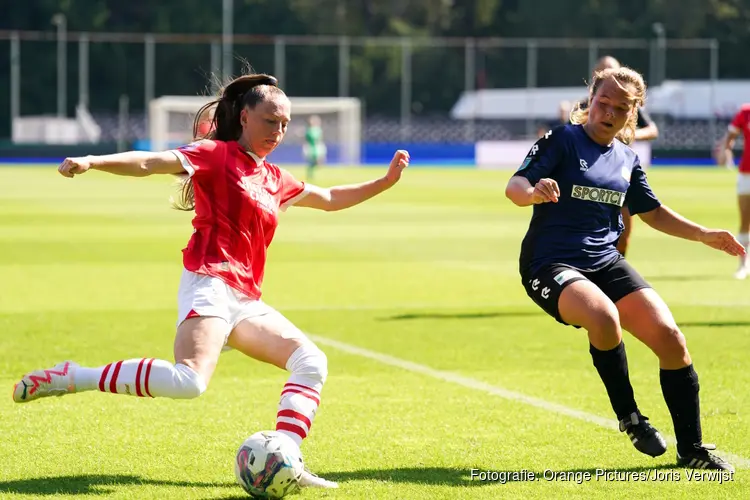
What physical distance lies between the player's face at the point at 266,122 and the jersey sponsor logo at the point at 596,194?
1472mm

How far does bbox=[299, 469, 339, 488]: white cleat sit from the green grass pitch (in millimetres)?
62

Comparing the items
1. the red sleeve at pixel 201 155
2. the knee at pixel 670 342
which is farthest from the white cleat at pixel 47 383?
the knee at pixel 670 342

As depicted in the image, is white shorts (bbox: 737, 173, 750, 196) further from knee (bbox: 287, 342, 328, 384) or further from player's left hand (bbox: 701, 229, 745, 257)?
knee (bbox: 287, 342, 328, 384)

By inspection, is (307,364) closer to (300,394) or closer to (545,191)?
(300,394)

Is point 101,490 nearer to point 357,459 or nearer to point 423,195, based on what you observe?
point 357,459

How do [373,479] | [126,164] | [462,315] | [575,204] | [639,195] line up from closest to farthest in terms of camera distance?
1. [126,164]
2. [373,479]
3. [575,204]
4. [639,195]
5. [462,315]

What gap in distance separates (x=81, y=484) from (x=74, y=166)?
1449 millimetres

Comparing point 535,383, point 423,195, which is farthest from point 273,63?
point 535,383

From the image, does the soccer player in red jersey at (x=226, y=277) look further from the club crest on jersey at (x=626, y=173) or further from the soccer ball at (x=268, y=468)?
the club crest on jersey at (x=626, y=173)

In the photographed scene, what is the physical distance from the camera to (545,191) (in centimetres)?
603

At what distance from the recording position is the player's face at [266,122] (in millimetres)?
6043

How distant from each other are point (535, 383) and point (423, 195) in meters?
26.4

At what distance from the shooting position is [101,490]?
5773mm

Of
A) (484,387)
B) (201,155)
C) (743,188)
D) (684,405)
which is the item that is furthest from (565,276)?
(743,188)
